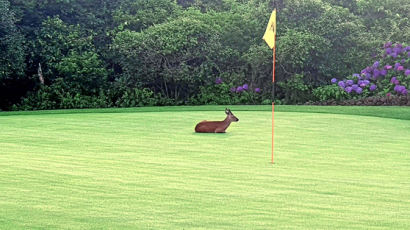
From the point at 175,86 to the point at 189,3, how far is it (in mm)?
5700

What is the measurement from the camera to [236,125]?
18.0 m

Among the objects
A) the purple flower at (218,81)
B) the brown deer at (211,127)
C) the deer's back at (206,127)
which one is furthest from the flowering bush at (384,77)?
the deer's back at (206,127)

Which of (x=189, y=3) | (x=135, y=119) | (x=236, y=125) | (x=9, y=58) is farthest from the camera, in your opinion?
(x=189, y=3)

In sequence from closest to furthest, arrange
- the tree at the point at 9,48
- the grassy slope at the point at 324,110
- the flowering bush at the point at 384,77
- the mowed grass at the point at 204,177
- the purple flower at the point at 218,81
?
the mowed grass at the point at 204,177 < the grassy slope at the point at 324,110 < the flowering bush at the point at 384,77 < the tree at the point at 9,48 < the purple flower at the point at 218,81

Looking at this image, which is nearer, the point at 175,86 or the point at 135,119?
the point at 135,119

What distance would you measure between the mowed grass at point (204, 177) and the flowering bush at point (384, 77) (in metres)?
9.20

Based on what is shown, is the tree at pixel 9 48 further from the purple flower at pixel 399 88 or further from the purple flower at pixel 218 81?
the purple flower at pixel 399 88

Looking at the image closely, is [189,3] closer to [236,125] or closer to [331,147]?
[236,125]

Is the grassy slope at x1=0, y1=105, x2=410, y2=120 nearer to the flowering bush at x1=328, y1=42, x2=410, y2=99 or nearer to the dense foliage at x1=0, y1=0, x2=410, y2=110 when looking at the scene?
the flowering bush at x1=328, y1=42, x2=410, y2=99

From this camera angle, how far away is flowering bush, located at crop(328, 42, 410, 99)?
2703 centimetres

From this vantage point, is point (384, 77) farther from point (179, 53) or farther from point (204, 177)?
point (204, 177)

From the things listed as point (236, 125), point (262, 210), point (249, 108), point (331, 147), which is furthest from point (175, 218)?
point (249, 108)

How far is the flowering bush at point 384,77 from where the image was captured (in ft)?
88.7

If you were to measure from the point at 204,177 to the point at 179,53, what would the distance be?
19.0 meters
